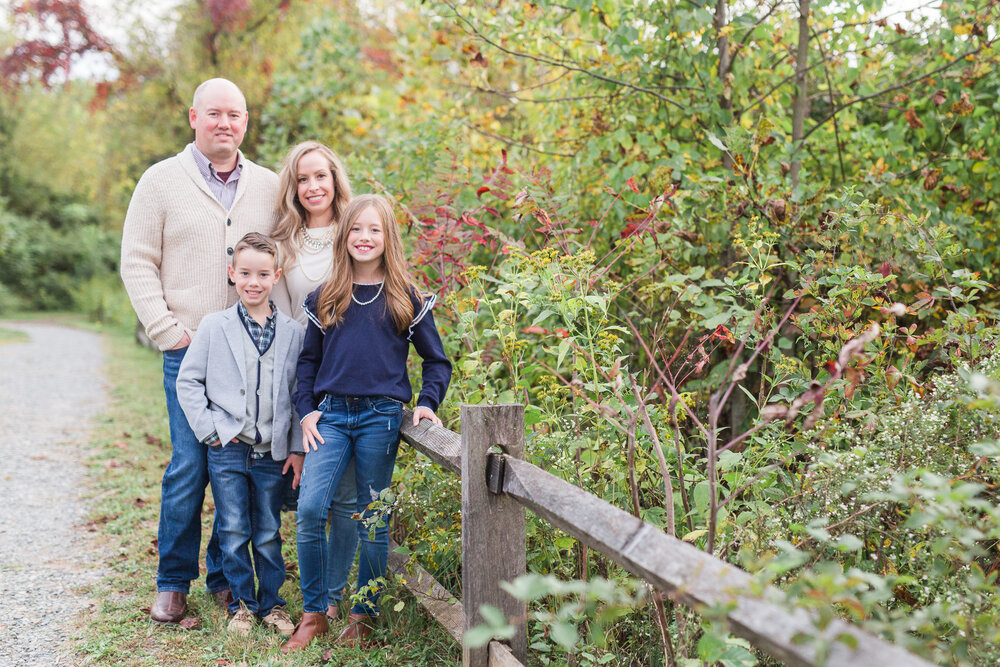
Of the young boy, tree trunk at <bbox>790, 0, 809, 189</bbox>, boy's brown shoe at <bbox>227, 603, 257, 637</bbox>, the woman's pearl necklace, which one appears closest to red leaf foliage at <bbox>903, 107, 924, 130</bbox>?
tree trunk at <bbox>790, 0, 809, 189</bbox>

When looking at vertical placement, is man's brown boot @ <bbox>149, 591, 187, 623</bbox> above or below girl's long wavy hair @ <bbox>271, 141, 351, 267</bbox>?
below

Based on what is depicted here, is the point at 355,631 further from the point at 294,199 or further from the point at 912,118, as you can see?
the point at 912,118

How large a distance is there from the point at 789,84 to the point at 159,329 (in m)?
3.82

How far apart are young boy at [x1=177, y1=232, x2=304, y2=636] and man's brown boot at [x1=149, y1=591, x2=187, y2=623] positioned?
251 mm

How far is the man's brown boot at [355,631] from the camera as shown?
3.32 m

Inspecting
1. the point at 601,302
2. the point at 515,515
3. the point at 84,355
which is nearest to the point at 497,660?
the point at 515,515

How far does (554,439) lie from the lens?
9.89 ft

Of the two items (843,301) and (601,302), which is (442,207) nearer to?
(601,302)

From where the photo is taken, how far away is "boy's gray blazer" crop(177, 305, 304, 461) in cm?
341

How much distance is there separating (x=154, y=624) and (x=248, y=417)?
41.3 inches

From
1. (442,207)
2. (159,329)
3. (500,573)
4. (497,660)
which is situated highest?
(442,207)

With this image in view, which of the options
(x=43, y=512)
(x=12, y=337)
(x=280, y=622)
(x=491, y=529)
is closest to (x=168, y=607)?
(x=280, y=622)

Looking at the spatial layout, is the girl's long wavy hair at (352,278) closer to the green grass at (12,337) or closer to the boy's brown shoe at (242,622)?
the boy's brown shoe at (242,622)

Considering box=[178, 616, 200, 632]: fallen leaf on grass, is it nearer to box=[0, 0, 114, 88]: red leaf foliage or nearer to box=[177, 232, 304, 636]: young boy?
box=[177, 232, 304, 636]: young boy
